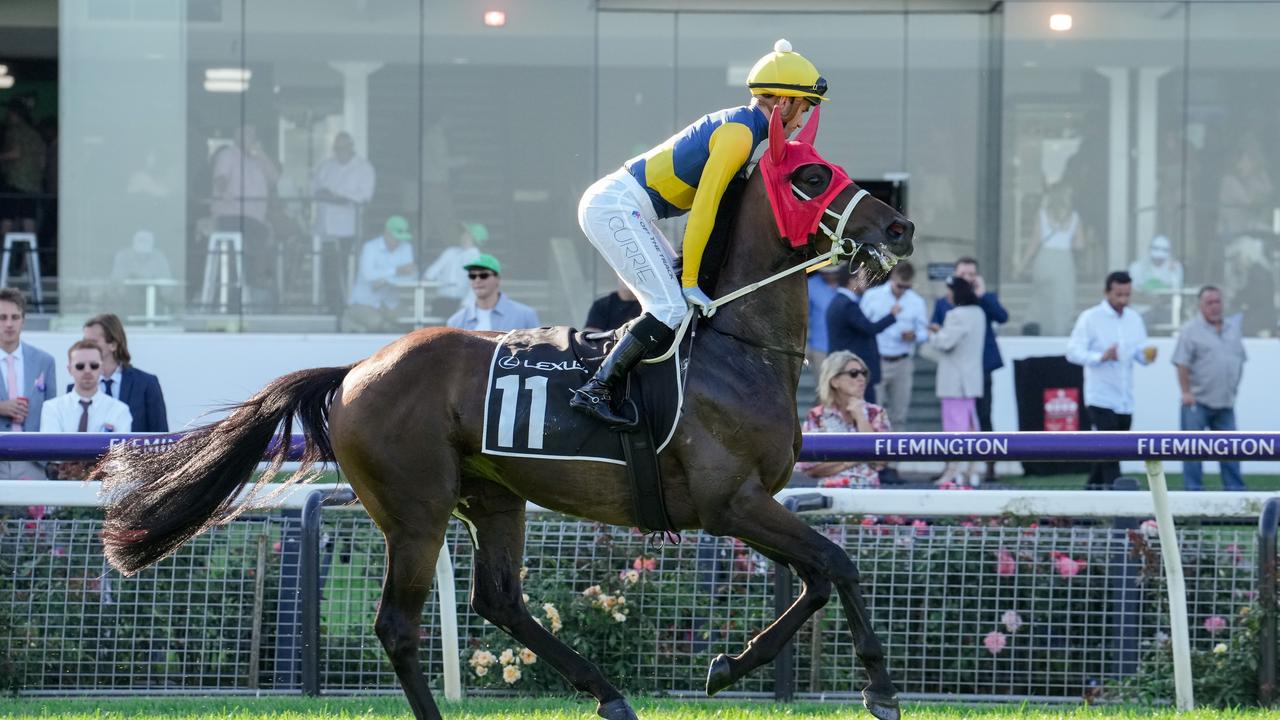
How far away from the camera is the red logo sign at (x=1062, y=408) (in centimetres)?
1240

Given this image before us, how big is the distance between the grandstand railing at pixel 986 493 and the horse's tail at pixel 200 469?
0.67 feet

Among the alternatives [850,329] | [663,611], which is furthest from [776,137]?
[850,329]

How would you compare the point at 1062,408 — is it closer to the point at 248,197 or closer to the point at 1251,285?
the point at 1251,285

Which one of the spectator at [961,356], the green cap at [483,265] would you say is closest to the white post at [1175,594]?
the green cap at [483,265]

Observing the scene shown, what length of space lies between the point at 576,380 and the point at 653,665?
1353 millimetres

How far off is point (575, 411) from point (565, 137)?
10919 mm

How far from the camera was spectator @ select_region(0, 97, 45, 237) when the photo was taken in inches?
653

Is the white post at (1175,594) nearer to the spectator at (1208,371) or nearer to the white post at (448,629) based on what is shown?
the white post at (448,629)

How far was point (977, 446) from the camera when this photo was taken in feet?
17.2

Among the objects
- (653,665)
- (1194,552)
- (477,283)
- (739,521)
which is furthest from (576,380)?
(477,283)

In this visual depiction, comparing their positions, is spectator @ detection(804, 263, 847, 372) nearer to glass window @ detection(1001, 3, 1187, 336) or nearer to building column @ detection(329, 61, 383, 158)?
glass window @ detection(1001, 3, 1187, 336)

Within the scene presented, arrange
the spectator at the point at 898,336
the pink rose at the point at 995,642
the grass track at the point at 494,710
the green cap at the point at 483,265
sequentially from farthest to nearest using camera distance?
the spectator at the point at 898,336
the green cap at the point at 483,265
the pink rose at the point at 995,642
the grass track at the point at 494,710

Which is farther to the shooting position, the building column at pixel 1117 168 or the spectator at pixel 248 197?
the building column at pixel 1117 168

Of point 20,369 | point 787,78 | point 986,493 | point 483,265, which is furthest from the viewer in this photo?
point 483,265
